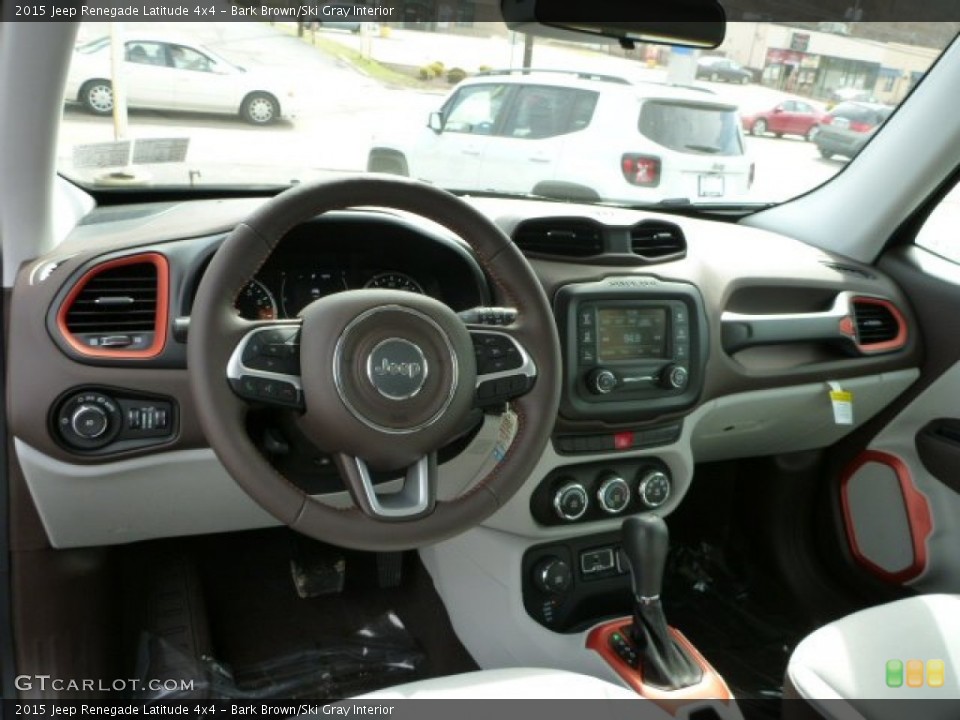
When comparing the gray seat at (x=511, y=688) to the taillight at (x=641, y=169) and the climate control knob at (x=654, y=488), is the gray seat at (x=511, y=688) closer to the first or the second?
the climate control knob at (x=654, y=488)

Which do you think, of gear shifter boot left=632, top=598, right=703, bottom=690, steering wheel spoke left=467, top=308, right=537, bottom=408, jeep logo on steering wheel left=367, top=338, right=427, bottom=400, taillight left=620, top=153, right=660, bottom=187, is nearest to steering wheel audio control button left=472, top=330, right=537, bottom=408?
steering wheel spoke left=467, top=308, right=537, bottom=408

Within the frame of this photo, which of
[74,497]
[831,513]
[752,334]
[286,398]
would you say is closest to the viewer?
[286,398]

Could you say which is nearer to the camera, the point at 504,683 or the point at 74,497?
the point at 504,683

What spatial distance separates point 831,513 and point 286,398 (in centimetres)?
210

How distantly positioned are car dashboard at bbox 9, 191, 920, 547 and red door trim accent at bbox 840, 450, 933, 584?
0.52 feet

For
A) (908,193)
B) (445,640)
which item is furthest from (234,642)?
(908,193)

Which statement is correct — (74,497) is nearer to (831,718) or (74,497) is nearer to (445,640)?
(445,640)

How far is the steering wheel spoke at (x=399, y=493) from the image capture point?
1333 mm

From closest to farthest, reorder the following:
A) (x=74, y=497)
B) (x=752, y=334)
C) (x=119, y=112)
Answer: (x=74, y=497), (x=119, y=112), (x=752, y=334)

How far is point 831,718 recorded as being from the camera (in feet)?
5.09

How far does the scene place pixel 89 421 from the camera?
62.0 inches

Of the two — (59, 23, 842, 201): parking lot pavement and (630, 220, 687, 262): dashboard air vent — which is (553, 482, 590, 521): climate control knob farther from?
(59, 23, 842, 201): parking lot pavement

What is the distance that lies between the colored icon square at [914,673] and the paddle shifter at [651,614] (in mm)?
452

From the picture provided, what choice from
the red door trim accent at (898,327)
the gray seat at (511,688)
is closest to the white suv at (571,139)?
the red door trim accent at (898,327)
